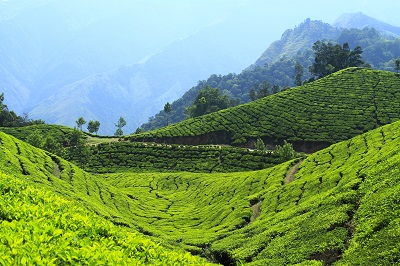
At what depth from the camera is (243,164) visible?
6862 cm

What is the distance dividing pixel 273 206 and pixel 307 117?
59113 mm

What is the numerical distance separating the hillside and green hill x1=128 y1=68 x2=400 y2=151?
32.2 m

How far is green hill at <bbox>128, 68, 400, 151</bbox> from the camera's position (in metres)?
77.9

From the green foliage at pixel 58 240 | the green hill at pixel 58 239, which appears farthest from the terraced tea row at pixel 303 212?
the green foliage at pixel 58 240

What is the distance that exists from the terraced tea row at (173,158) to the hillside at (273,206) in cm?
1550

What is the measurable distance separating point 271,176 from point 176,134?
159ft

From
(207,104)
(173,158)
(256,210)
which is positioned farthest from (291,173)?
(207,104)

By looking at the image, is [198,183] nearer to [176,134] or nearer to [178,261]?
[176,134]

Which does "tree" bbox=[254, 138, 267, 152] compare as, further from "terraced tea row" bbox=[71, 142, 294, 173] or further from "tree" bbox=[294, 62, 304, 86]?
"tree" bbox=[294, 62, 304, 86]

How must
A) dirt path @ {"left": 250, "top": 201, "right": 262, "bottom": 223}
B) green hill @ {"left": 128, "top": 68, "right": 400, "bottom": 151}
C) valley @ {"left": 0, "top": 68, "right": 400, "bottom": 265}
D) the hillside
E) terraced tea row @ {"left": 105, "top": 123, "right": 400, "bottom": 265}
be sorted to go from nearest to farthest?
valley @ {"left": 0, "top": 68, "right": 400, "bottom": 265}, terraced tea row @ {"left": 105, "top": 123, "right": 400, "bottom": 265}, the hillside, dirt path @ {"left": 250, "top": 201, "right": 262, "bottom": 223}, green hill @ {"left": 128, "top": 68, "right": 400, "bottom": 151}

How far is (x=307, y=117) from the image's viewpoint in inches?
3319

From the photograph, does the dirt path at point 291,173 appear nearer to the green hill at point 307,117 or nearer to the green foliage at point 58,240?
the green foliage at point 58,240

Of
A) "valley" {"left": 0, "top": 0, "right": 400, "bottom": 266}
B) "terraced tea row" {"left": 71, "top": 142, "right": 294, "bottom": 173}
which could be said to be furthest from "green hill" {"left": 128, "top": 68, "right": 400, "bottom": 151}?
"terraced tea row" {"left": 71, "top": 142, "right": 294, "bottom": 173}

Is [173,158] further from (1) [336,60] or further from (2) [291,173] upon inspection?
(1) [336,60]
